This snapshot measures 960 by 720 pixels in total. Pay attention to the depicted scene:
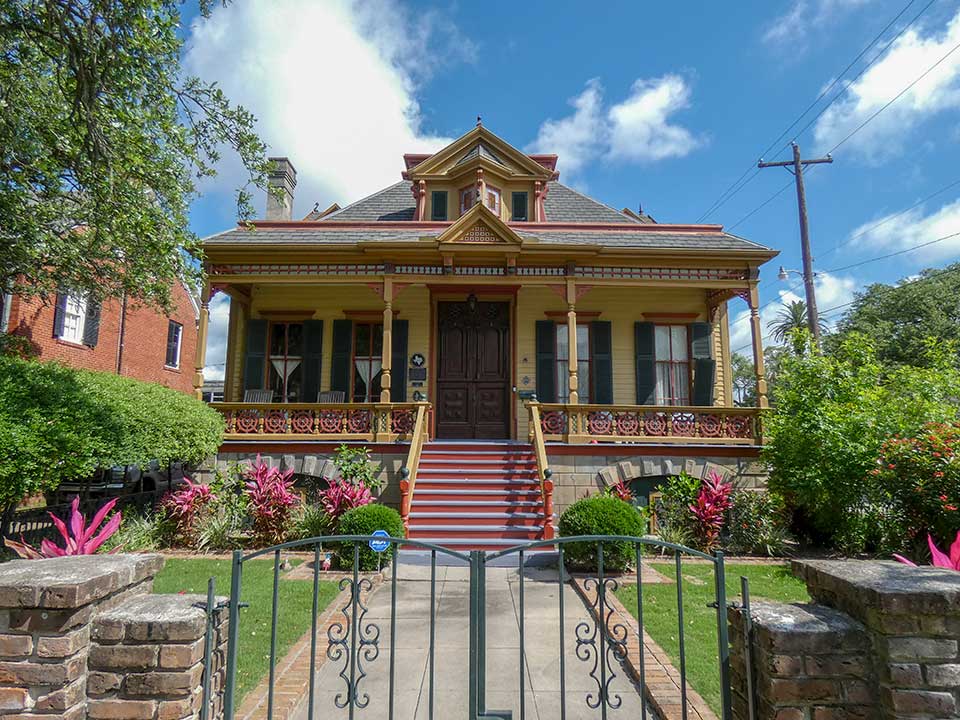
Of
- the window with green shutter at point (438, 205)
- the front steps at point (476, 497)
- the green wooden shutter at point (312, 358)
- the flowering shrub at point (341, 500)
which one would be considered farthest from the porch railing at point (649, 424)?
the window with green shutter at point (438, 205)

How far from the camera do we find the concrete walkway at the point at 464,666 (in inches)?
148

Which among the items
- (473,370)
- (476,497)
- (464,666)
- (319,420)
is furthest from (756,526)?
(319,420)

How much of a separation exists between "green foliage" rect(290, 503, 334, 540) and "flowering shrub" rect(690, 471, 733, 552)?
628 centimetres

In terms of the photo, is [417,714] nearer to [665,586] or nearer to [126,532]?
[665,586]

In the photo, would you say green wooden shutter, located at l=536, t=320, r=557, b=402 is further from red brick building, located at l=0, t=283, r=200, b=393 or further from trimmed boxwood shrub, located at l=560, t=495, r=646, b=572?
red brick building, located at l=0, t=283, r=200, b=393

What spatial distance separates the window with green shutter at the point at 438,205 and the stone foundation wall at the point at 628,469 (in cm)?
741

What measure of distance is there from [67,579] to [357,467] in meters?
7.55

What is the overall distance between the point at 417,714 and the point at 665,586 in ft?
13.8

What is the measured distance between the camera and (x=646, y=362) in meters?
13.6

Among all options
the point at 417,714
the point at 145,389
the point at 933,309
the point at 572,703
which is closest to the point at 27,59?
the point at 145,389

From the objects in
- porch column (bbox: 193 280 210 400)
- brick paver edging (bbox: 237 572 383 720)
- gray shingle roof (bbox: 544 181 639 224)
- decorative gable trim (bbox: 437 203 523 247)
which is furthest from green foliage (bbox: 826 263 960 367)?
brick paver edging (bbox: 237 572 383 720)

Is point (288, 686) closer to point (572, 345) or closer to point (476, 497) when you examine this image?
point (476, 497)

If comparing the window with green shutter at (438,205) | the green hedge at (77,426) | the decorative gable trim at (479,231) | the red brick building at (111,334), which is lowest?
the green hedge at (77,426)

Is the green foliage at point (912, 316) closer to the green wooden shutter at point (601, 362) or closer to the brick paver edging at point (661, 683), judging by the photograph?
the green wooden shutter at point (601, 362)
